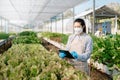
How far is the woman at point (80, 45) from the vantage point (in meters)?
4.67

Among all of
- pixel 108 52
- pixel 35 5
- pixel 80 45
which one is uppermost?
pixel 35 5

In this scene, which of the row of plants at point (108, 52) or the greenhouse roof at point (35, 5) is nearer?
the row of plants at point (108, 52)

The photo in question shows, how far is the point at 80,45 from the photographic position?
4805 mm

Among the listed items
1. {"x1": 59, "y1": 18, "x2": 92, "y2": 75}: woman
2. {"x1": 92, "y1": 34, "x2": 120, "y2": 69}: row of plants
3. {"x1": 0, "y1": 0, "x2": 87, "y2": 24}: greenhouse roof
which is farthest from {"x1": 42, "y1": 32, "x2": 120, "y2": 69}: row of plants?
{"x1": 0, "y1": 0, "x2": 87, "y2": 24}: greenhouse roof

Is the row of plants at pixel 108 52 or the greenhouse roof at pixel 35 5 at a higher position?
the greenhouse roof at pixel 35 5

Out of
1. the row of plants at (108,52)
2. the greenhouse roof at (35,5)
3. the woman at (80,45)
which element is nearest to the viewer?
the woman at (80,45)

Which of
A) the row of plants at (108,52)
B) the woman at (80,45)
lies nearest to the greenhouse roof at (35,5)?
the row of plants at (108,52)

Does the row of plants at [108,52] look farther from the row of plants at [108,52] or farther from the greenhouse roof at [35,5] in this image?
the greenhouse roof at [35,5]

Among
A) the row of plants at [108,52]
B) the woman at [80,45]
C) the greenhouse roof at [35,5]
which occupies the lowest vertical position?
the row of plants at [108,52]

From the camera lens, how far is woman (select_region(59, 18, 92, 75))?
4.67m

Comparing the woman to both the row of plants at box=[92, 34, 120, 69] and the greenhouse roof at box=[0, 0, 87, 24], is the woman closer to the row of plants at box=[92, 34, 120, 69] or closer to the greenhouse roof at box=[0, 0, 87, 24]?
the row of plants at box=[92, 34, 120, 69]

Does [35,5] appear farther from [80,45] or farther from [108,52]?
[80,45]

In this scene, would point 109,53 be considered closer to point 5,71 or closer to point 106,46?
point 106,46

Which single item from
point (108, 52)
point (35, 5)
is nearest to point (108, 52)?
point (108, 52)
